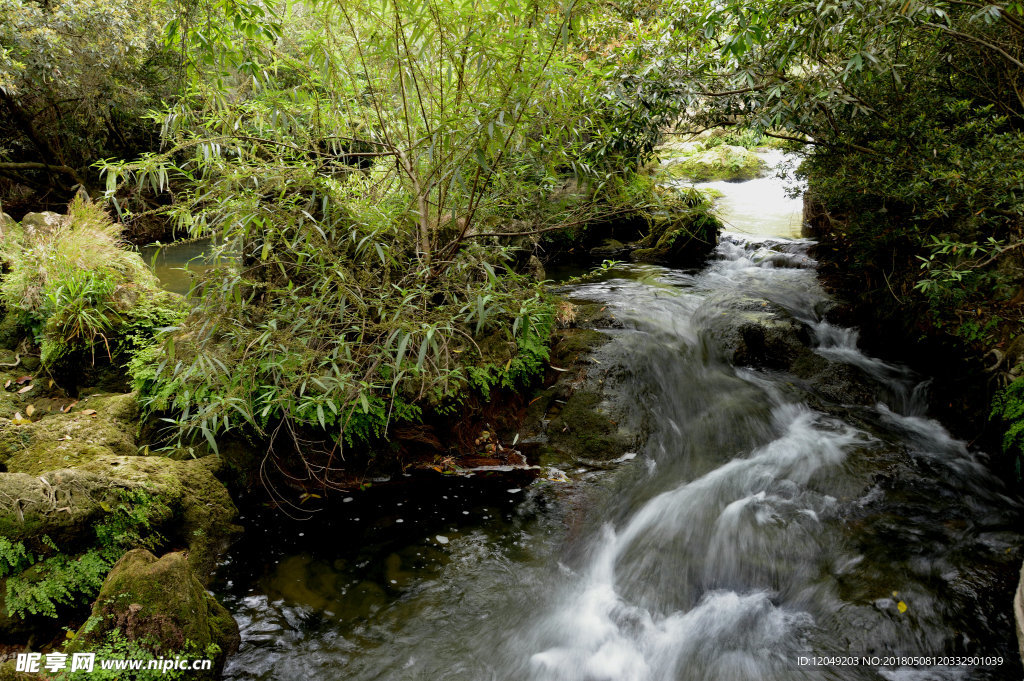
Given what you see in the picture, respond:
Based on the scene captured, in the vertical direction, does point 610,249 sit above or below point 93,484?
above

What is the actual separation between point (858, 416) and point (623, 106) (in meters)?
4.13

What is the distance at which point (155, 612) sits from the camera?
270cm

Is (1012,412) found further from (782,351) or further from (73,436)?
(73,436)

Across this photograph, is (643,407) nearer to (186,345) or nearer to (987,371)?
(987,371)

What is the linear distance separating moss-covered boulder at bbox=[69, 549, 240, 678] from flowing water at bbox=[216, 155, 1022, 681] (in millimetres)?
347

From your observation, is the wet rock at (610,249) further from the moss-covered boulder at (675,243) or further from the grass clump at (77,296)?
the grass clump at (77,296)

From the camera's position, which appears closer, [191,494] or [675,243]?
[191,494]

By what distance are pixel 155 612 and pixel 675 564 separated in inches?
136

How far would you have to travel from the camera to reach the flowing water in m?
3.28

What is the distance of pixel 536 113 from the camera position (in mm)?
4293

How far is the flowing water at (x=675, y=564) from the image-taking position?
3281 millimetres

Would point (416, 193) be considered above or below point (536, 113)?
below

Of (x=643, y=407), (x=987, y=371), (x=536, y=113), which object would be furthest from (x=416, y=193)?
(x=987, y=371)

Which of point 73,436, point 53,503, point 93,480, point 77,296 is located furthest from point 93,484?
point 77,296
